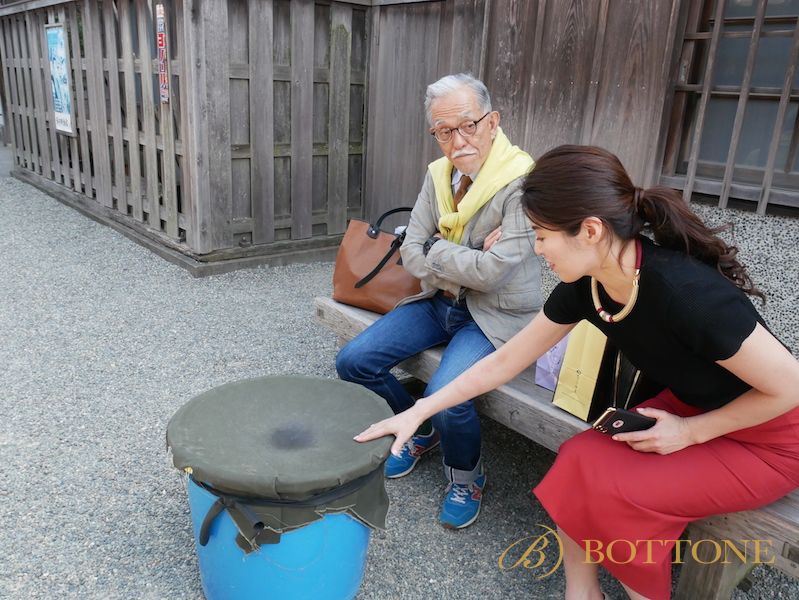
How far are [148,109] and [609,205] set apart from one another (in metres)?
4.80

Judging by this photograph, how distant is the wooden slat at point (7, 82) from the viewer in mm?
8180

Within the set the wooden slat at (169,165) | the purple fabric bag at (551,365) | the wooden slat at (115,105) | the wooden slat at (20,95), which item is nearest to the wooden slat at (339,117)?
the wooden slat at (169,165)

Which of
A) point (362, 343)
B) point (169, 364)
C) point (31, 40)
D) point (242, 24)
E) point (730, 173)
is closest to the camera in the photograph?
point (362, 343)

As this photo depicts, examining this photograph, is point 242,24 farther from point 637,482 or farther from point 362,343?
point 637,482

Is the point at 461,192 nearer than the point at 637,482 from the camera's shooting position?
No

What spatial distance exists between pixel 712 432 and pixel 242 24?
433 centimetres

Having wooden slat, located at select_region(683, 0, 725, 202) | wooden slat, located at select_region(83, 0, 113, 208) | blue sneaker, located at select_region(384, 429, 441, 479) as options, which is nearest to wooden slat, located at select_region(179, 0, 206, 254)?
wooden slat, located at select_region(83, 0, 113, 208)

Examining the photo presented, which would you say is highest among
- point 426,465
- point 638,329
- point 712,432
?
point 638,329

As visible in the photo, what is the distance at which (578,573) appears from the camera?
1.90m

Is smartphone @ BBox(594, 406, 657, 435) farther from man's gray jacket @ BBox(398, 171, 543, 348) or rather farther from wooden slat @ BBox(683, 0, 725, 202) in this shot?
wooden slat @ BBox(683, 0, 725, 202)

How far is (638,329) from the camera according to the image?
1717 millimetres

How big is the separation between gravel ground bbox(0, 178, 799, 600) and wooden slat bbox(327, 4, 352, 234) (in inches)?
29.5

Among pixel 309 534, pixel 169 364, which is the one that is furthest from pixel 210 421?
pixel 169 364

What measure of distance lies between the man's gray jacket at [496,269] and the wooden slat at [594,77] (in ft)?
4.84
